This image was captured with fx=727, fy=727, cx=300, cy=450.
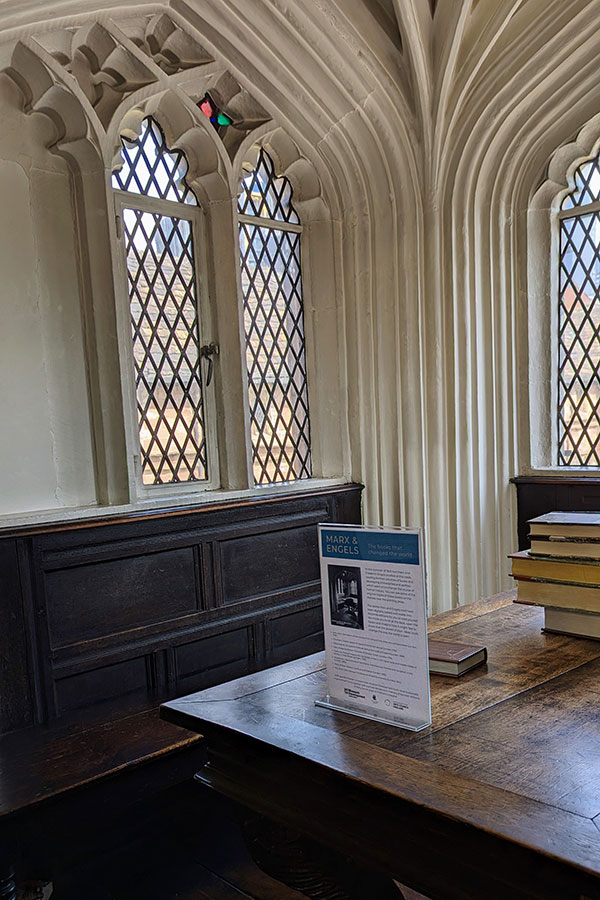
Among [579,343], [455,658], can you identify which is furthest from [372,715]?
[579,343]

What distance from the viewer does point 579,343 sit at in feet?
15.2

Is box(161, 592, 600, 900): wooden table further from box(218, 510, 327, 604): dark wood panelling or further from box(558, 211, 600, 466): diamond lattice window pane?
box(558, 211, 600, 466): diamond lattice window pane

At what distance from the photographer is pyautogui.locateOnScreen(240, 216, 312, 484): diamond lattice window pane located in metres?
4.36

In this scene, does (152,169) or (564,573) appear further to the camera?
(152,169)

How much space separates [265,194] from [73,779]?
3.39 meters

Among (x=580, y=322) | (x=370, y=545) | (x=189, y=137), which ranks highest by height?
(x=189, y=137)

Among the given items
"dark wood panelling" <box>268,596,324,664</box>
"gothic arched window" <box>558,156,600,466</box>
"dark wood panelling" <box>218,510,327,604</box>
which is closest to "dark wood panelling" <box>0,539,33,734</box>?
"dark wood panelling" <box>218,510,327,604</box>

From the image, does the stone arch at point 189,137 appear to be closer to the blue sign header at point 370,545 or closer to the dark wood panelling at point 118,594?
the dark wood panelling at point 118,594

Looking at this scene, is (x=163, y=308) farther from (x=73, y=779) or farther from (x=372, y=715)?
(x=372, y=715)

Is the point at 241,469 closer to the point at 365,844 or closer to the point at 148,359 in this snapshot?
the point at 148,359

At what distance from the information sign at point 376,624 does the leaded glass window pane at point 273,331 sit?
297 centimetres

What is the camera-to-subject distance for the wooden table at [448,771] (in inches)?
37.4

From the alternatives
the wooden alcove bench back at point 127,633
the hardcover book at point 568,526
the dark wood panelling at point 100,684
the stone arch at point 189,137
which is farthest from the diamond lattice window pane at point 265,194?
the hardcover book at point 568,526

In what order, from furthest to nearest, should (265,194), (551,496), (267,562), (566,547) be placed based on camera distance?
(551,496) < (265,194) < (267,562) < (566,547)
